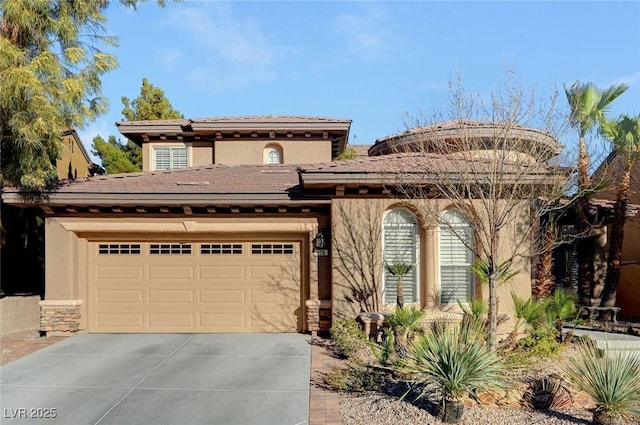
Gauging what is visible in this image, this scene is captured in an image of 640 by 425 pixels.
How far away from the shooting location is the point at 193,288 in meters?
10.7

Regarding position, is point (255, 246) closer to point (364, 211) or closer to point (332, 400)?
point (364, 211)

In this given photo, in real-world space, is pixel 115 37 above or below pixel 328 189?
above

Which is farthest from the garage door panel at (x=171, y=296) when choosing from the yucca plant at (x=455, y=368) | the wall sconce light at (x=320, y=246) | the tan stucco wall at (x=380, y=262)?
the yucca plant at (x=455, y=368)

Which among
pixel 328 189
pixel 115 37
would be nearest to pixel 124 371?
pixel 328 189

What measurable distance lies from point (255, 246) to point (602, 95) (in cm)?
995

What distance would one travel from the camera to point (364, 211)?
9.83 m

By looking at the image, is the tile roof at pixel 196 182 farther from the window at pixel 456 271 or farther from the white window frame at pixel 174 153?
the window at pixel 456 271

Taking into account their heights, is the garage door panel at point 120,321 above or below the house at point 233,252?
below

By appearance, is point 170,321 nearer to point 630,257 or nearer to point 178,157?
point 178,157

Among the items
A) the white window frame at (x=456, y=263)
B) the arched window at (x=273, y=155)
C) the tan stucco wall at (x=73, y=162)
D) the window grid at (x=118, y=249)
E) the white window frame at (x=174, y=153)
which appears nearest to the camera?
the white window frame at (x=456, y=263)

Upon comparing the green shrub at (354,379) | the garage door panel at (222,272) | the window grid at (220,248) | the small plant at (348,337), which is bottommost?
the green shrub at (354,379)

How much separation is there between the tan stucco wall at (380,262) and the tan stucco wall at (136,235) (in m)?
0.69

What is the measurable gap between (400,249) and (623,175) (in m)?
6.99

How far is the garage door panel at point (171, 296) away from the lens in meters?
10.7
